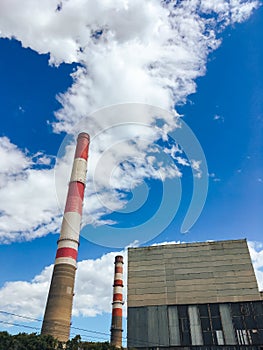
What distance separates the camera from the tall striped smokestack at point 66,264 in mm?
32500

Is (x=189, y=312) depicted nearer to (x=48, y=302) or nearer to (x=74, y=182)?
(x=48, y=302)

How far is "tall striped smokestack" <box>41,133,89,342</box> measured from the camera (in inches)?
1280

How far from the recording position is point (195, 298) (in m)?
40.8

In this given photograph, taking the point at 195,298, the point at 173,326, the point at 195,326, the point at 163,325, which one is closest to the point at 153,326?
the point at 163,325

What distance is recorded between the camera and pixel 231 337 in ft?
122

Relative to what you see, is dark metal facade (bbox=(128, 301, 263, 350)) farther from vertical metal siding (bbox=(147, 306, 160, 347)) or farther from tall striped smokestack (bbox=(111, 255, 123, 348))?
tall striped smokestack (bbox=(111, 255, 123, 348))

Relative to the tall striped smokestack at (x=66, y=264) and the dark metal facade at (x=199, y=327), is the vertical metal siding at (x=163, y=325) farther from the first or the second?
the tall striped smokestack at (x=66, y=264)

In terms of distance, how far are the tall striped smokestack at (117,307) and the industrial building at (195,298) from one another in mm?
6251

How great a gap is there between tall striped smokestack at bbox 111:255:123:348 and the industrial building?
625cm

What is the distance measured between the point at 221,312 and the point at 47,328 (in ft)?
75.7

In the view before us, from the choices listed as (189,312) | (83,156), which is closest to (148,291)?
(189,312)

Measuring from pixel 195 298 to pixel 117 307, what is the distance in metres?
14.5

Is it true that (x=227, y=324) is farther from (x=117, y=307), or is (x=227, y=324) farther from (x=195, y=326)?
(x=117, y=307)

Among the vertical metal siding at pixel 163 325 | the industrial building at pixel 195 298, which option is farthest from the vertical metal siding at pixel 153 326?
the vertical metal siding at pixel 163 325
